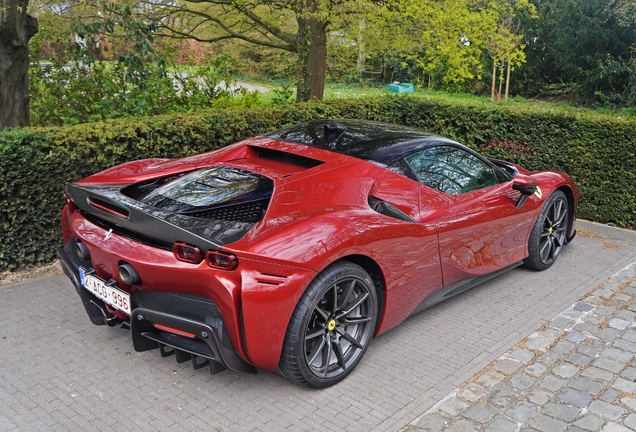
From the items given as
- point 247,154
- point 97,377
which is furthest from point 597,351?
point 97,377

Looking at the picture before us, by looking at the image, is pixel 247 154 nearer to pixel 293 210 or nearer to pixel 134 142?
pixel 293 210

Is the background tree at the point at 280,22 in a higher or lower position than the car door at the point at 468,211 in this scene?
higher

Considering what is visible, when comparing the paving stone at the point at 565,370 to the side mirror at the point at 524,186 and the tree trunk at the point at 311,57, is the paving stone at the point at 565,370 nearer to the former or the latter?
the side mirror at the point at 524,186

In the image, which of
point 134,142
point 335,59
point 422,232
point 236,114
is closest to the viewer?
point 422,232

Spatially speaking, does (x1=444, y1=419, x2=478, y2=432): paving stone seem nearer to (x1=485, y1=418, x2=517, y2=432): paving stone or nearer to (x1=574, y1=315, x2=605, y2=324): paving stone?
(x1=485, y1=418, x2=517, y2=432): paving stone

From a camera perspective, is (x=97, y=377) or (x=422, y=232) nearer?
(x=97, y=377)

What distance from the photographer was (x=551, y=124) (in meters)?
7.83

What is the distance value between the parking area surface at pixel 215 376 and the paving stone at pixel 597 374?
1.73 ft

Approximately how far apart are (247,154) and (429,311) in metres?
1.95

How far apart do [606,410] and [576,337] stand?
990mm

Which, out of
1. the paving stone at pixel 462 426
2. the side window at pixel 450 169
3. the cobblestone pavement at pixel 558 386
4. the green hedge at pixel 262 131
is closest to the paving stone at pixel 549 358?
the cobblestone pavement at pixel 558 386

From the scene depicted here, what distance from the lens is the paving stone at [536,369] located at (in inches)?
151

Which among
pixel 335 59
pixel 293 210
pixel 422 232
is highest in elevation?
pixel 335 59

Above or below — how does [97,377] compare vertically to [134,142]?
below
